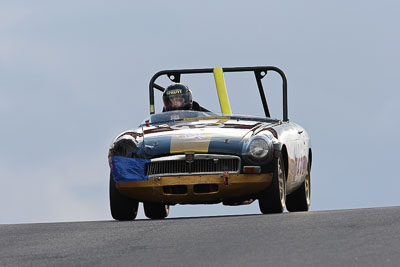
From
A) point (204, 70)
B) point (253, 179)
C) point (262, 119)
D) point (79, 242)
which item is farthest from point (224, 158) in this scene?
point (204, 70)

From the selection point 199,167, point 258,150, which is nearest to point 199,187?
point 199,167

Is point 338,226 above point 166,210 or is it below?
above

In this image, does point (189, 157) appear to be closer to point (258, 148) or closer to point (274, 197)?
point (258, 148)

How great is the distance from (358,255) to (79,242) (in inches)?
93.6

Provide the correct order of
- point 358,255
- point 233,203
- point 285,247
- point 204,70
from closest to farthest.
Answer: point 358,255
point 285,247
point 233,203
point 204,70

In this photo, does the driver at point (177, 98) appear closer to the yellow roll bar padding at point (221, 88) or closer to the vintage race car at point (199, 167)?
the vintage race car at point (199, 167)

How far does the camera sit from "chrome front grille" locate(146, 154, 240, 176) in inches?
446

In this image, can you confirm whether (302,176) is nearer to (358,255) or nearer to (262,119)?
(262,119)

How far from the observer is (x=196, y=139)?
11578 mm

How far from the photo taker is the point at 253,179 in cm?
1141

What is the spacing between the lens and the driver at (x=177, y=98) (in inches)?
562

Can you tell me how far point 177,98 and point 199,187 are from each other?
3.10 m

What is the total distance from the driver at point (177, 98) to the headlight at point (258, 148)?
2938 mm

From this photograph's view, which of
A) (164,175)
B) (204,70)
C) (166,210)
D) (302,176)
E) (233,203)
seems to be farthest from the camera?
(204,70)
